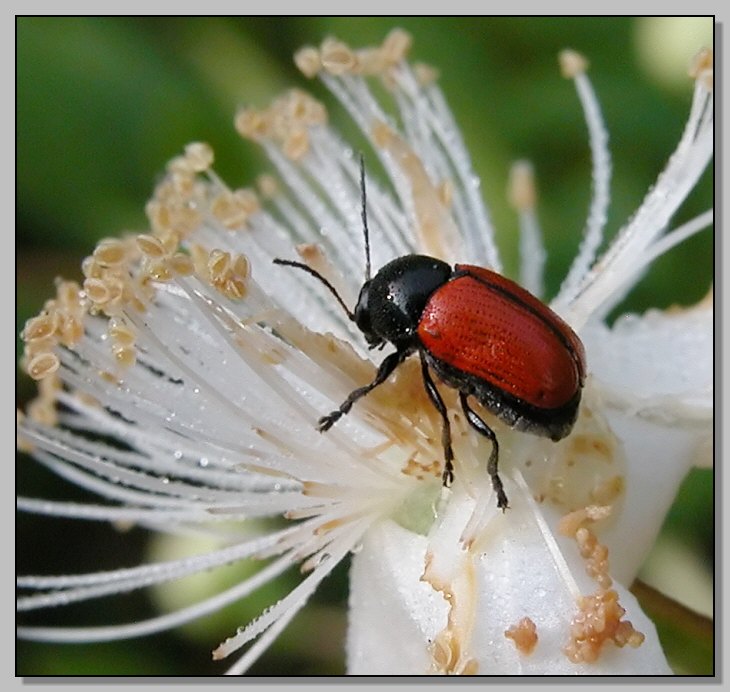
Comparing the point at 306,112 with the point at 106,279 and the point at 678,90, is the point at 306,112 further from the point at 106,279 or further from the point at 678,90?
the point at 678,90

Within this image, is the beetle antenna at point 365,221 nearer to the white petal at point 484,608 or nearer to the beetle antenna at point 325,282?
the beetle antenna at point 325,282

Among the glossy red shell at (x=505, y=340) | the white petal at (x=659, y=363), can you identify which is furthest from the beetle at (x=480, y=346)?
the white petal at (x=659, y=363)

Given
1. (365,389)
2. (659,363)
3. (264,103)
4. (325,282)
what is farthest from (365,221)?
(264,103)

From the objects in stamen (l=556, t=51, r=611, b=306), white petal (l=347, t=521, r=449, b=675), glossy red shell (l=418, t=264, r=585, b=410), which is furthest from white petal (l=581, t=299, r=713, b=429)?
white petal (l=347, t=521, r=449, b=675)

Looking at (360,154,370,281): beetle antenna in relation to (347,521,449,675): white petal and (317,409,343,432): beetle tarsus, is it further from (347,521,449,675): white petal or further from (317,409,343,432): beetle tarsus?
(347,521,449,675): white petal

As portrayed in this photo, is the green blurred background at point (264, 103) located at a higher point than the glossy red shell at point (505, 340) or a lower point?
higher

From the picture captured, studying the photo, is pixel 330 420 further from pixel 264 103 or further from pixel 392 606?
pixel 264 103

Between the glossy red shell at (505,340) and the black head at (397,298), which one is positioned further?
the black head at (397,298)
